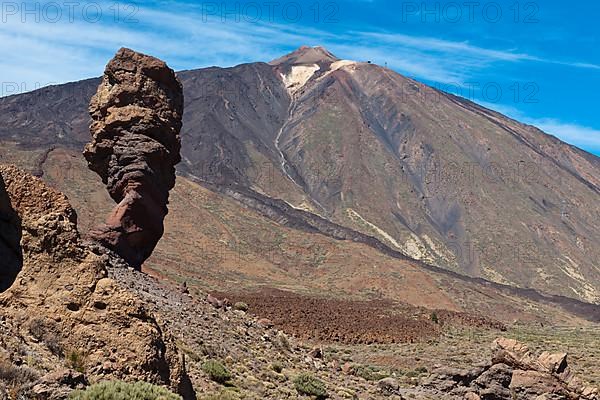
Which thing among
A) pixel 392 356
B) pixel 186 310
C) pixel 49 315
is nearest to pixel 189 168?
pixel 392 356

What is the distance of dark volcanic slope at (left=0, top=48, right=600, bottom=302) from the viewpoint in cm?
13538

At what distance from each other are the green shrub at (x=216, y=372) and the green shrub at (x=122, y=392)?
22.2 feet

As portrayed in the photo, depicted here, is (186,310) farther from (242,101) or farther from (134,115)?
(242,101)

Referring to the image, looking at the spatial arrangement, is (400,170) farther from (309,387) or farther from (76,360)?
(76,360)

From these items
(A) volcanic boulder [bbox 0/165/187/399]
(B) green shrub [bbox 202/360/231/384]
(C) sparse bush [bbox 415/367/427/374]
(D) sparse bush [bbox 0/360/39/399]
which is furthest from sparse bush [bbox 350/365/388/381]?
(D) sparse bush [bbox 0/360/39/399]

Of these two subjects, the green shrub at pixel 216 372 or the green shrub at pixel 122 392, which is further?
the green shrub at pixel 216 372

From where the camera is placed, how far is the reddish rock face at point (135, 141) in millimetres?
23109

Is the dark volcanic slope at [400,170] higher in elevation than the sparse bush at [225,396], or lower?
higher

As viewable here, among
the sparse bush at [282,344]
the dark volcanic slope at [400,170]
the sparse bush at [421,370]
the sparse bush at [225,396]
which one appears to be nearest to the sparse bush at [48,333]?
the sparse bush at [225,396]

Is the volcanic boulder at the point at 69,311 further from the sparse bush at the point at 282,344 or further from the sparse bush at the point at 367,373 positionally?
the sparse bush at the point at 367,373

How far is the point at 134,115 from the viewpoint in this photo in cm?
2352

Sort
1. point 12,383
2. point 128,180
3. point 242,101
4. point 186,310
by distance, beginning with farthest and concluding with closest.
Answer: point 242,101 → point 128,180 → point 186,310 → point 12,383

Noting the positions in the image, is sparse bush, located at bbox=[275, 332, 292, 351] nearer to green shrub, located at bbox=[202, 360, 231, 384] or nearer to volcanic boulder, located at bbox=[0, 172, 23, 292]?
green shrub, located at bbox=[202, 360, 231, 384]

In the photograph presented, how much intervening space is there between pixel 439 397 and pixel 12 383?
657 inches
